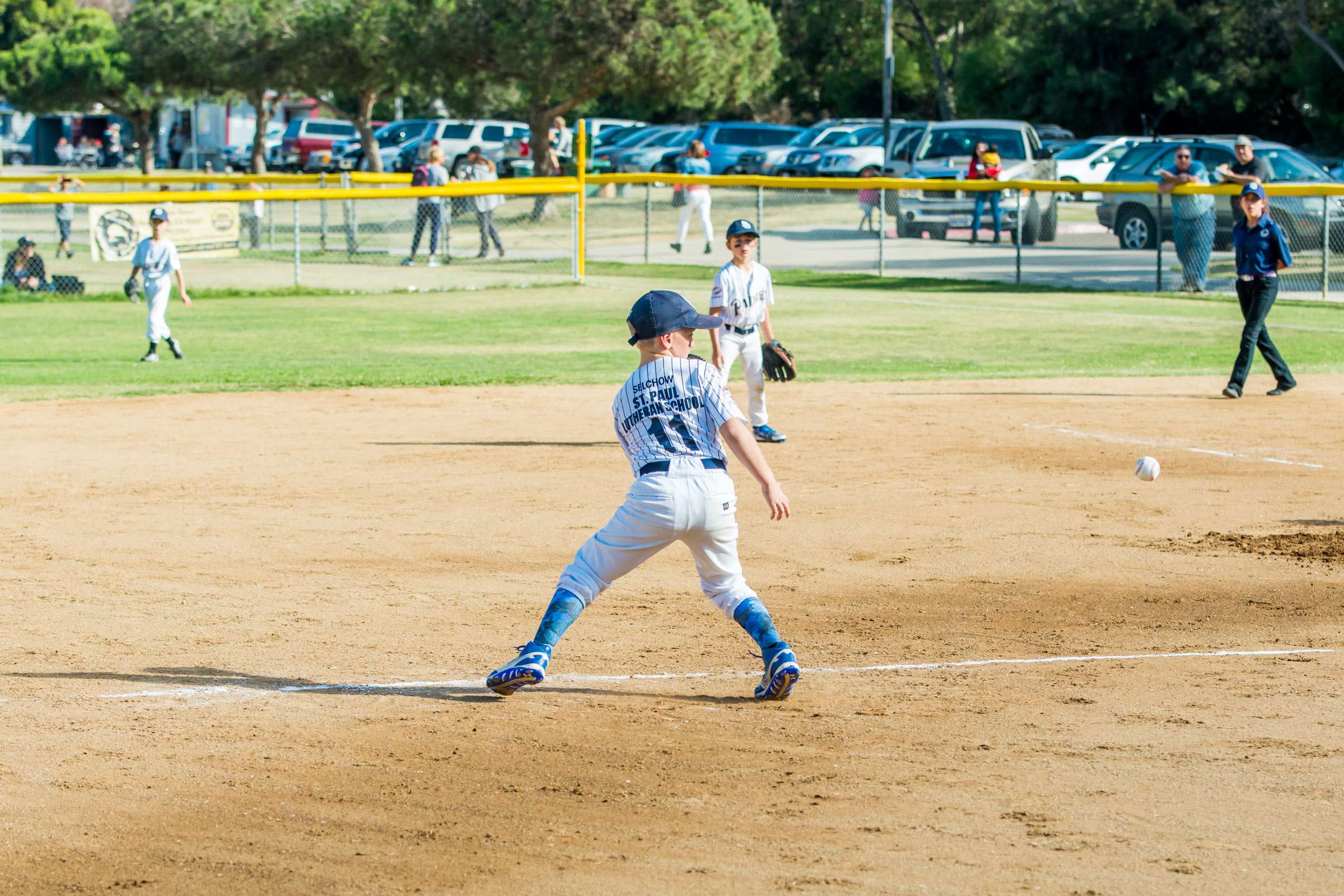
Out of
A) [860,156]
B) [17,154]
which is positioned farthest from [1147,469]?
[17,154]

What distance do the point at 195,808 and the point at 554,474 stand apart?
6.73 m

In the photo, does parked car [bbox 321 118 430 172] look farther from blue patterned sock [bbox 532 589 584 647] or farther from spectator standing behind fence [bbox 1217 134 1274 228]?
blue patterned sock [bbox 532 589 584 647]

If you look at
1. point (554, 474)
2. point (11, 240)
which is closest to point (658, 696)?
point (554, 474)

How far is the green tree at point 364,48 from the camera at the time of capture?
41938mm

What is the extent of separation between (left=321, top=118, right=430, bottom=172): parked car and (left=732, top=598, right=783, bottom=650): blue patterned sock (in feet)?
164

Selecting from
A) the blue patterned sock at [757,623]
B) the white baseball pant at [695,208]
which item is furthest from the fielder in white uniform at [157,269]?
the white baseball pant at [695,208]

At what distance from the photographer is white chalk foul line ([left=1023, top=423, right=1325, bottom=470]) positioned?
41.0 feet

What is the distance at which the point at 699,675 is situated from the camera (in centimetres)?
711

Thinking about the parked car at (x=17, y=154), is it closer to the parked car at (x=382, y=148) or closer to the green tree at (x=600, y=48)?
the parked car at (x=382, y=148)

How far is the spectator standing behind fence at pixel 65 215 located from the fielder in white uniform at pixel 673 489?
21.7 meters

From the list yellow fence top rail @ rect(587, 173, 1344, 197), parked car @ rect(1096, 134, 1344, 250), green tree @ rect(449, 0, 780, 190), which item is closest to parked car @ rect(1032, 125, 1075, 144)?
green tree @ rect(449, 0, 780, 190)

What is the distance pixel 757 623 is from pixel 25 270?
2096 centimetres

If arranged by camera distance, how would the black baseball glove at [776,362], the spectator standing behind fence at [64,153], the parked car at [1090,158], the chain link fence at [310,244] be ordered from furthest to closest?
the spectator standing behind fence at [64,153] < the parked car at [1090,158] < the chain link fence at [310,244] < the black baseball glove at [776,362]

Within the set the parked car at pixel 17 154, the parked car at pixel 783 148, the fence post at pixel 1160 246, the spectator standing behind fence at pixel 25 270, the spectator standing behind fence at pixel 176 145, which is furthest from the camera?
the parked car at pixel 17 154
